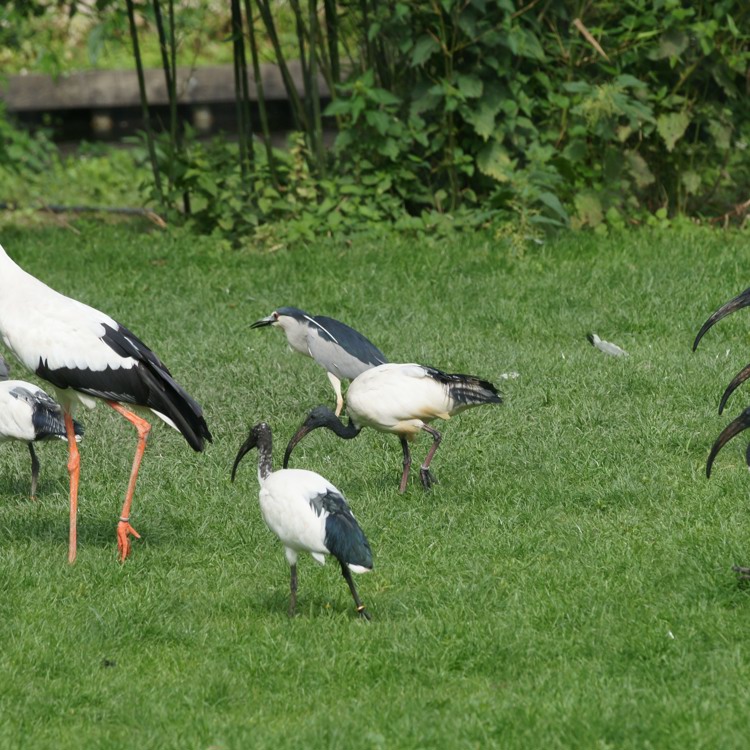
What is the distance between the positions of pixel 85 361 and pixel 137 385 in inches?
8.7

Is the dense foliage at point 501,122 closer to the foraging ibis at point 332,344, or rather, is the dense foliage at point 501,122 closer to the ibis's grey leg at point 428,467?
the foraging ibis at point 332,344

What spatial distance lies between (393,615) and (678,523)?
1346mm

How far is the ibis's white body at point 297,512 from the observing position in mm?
4457

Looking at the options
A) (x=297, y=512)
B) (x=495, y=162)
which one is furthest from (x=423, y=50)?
(x=297, y=512)

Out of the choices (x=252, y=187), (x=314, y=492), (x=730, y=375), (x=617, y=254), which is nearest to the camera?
(x=314, y=492)

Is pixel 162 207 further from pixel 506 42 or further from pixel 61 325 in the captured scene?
pixel 61 325

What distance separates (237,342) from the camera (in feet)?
A: 27.2

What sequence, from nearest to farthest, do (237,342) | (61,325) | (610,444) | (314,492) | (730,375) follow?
1. (314,492)
2. (61,325)
3. (610,444)
4. (730,375)
5. (237,342)

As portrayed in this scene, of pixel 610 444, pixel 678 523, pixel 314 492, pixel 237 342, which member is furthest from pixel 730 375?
pixel 314 492

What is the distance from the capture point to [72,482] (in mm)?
5430

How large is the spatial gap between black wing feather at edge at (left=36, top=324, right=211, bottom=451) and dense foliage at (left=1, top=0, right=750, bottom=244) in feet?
15.9

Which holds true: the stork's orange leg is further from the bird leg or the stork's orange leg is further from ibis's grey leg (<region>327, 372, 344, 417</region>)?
ibis's grey leg (<region>327, 372, 344, 417</region>)

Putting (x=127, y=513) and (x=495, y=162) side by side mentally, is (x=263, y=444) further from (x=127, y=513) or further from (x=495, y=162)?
(x=495, y=162)

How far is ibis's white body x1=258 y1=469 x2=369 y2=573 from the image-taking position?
4.46 metres
